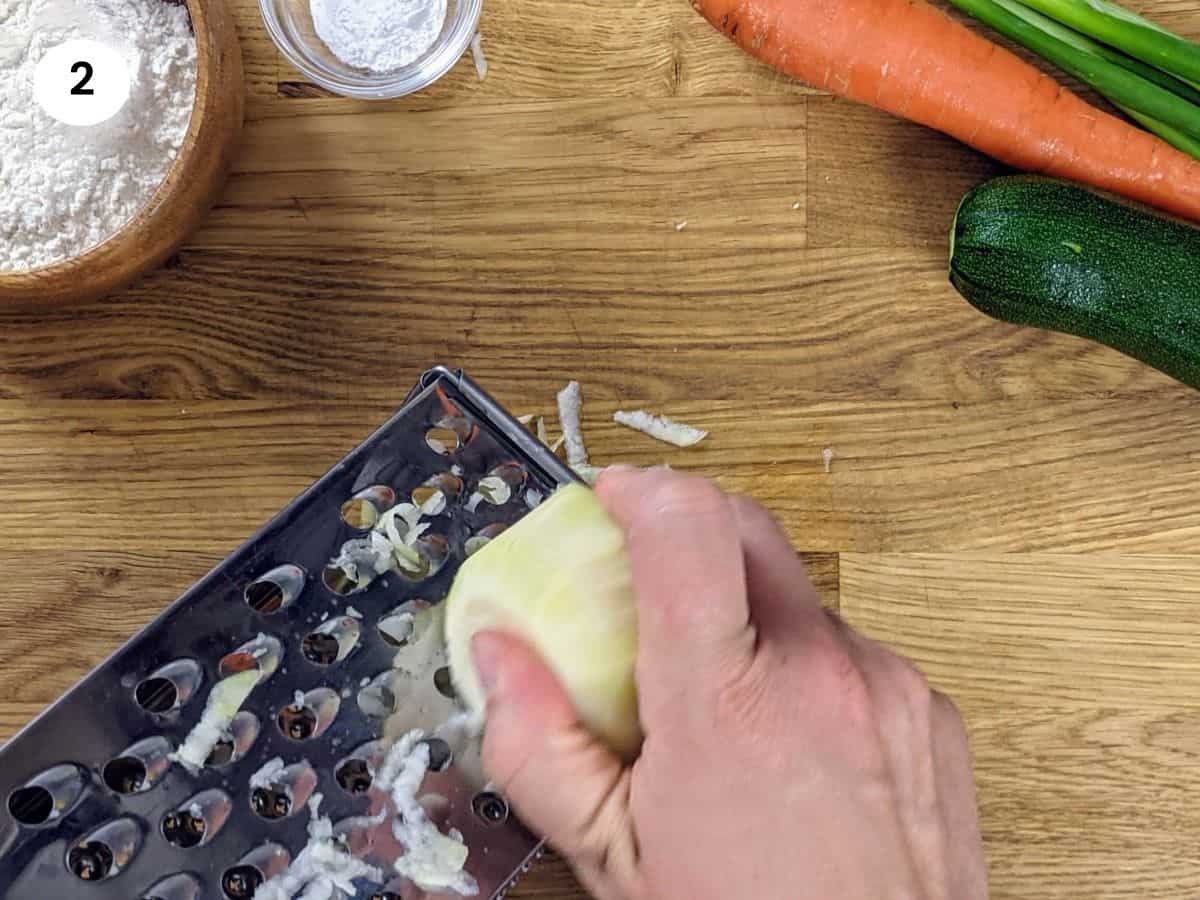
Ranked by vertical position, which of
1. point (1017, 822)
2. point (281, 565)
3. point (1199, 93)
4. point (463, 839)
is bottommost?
point (1017, 822)

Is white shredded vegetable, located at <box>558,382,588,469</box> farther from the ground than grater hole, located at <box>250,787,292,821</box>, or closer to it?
farther from the ground

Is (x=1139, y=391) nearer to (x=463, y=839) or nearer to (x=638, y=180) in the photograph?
(x=638, y=180)

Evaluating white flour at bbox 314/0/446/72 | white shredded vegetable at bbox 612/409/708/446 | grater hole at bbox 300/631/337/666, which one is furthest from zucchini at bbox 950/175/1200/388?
grater hole at bbox 300/631/337/666

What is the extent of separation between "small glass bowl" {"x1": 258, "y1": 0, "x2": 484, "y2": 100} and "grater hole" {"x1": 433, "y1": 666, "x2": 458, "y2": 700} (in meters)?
0.51

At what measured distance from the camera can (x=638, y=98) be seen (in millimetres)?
989

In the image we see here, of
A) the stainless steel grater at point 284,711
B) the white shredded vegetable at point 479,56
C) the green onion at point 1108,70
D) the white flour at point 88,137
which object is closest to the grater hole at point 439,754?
the stainless steel grater at point 284,711

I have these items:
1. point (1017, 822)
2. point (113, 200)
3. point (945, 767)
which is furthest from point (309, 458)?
point (1017, 822)

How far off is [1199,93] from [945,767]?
0.66 meters

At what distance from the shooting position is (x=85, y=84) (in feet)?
2.90

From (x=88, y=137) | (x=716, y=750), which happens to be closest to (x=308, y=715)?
(x=716, y=750)

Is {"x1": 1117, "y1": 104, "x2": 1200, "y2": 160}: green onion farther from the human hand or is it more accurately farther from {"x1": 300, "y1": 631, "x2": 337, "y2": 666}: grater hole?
{"x1": 300, "y1": 631, "x2": 337, "y2": 666}: grater hole

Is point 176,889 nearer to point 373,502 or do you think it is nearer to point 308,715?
point 308,715

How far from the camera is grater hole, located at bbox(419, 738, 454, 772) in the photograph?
2.44 feet

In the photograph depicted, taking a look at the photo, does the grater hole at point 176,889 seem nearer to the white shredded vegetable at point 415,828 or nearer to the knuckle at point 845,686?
the white shredded vegetable at point 415,828
